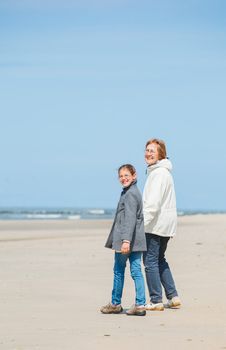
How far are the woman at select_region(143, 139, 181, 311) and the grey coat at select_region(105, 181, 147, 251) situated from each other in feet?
0.39

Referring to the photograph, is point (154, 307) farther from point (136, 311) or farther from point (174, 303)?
point (136, 311)

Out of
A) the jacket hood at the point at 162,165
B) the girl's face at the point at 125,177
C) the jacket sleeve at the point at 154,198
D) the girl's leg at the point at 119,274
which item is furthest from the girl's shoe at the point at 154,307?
the jacket hood at the point at 162,165

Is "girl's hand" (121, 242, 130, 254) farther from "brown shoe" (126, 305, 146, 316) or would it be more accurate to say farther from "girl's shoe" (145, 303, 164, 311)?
"girl's shoe" (145, 303, 164, 311)

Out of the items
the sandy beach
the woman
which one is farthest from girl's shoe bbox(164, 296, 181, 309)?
the sandy beach

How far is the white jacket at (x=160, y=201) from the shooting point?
8531 millimetres

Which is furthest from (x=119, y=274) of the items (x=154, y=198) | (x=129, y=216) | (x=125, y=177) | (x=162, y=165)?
(x=162, y=165)

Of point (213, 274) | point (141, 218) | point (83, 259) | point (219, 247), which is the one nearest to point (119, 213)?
point (141, 218)

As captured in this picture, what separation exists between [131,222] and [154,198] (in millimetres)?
382

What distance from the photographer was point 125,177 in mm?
8492

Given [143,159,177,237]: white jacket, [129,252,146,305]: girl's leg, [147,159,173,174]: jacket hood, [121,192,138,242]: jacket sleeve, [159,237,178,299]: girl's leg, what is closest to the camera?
[121,192,138,242]: jacket sleeve

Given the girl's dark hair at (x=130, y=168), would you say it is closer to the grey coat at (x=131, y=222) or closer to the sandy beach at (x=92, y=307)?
the grey coat at (x=131, y=222)

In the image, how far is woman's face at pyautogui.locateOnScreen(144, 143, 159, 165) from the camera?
870 centimetres

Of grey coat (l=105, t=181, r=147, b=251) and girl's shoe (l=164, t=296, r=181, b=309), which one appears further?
girl's shoe (l=164, t=296, r=181, b=309)

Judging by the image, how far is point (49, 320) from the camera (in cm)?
775
